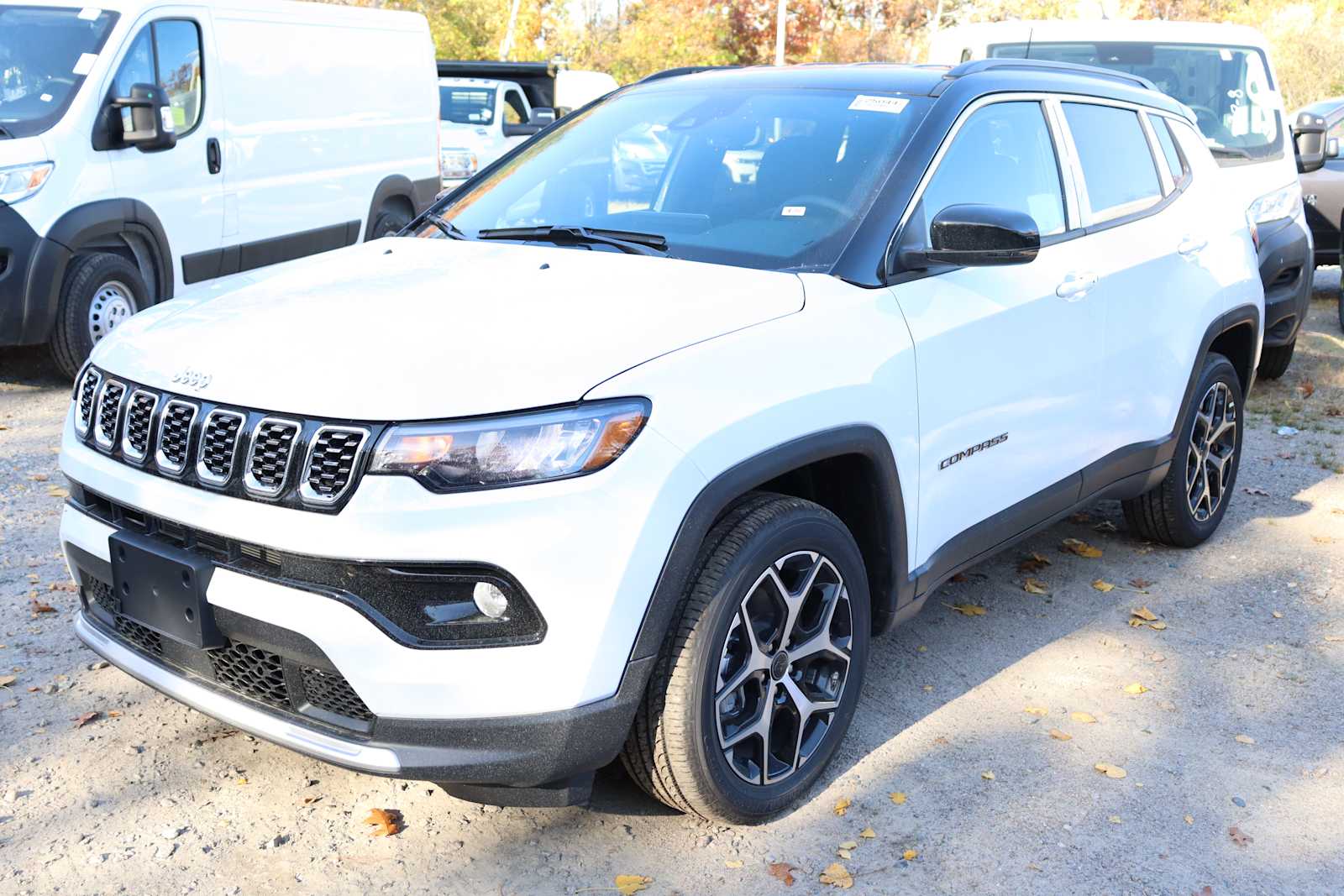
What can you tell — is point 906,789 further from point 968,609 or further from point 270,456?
point 270,456

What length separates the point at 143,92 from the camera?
24.5ft

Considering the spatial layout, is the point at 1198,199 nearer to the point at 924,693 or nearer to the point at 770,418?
the point at 924,693

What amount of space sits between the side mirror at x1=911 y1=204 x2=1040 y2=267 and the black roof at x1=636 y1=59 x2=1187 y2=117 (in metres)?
0.54

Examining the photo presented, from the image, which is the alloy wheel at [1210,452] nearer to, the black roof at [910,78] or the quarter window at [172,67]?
the black roof at [910,78]

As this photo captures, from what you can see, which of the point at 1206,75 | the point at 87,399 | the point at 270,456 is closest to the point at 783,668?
the point at 270,456

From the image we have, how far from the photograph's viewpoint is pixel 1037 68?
439cm

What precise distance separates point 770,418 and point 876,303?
581 mm

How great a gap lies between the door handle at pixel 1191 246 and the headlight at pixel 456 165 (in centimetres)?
1054

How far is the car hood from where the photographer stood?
8.91 feet

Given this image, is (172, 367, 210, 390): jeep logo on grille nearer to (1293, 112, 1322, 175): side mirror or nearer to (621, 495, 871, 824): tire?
(621, 495, 871, 824): tire

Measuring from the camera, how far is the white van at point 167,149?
23.4 ft

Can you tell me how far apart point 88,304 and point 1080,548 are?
549cm

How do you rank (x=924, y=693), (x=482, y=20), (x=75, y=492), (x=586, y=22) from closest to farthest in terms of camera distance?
1. (x=75, y=492)
2. (x=924, y=693)
3. (x=482, y=20)
4. (x=586, y=22)

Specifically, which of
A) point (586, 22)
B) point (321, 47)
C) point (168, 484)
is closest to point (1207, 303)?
point (168, 484)
